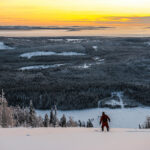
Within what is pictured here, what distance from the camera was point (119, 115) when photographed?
71500 millimetres

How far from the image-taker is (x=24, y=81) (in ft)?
379

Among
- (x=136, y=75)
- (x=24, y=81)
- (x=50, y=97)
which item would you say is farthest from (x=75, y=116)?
(x=136, y=75)
